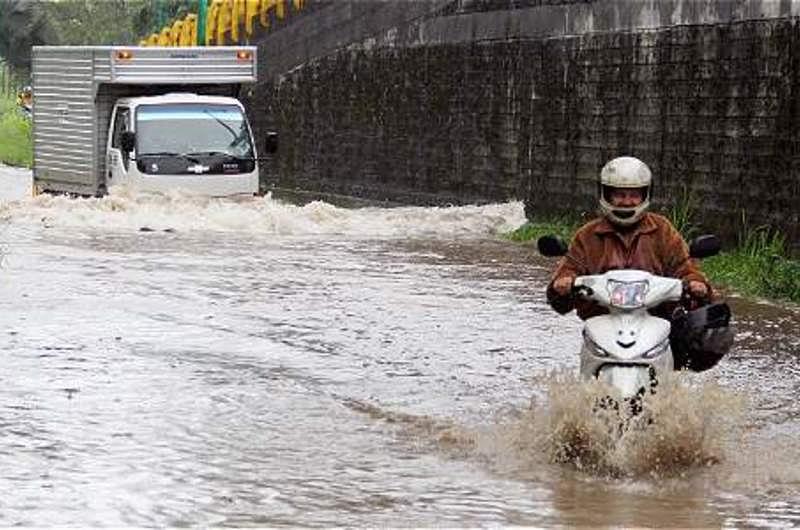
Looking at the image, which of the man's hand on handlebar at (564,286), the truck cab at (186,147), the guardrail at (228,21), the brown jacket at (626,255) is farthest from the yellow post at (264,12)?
the man's hand on handlebar at (564,286)

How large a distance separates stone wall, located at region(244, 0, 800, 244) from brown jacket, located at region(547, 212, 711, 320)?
895 cm

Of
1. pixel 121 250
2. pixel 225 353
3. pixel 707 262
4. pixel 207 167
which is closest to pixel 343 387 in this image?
pixel 225 353

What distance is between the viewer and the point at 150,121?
24859 mm

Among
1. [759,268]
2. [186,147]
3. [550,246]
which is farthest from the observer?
[186,147]

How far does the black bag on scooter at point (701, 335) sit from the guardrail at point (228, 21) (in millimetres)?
25508

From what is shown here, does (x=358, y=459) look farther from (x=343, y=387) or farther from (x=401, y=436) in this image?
(x=343, y=387)

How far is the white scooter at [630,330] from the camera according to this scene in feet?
28.7

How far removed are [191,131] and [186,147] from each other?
0.77ft

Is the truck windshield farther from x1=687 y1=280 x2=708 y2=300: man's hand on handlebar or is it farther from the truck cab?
x1=687 y1=280 x2=708 y2=300: man's hand on handlebar

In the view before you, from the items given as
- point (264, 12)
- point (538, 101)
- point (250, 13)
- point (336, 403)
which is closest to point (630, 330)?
point (336, 403)

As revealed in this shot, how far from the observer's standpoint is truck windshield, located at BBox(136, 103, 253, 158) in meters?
24.9

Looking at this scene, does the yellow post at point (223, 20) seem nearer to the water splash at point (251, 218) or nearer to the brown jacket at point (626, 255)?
the water splash at point (251, 218)

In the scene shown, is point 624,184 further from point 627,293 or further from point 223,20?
point 223,20

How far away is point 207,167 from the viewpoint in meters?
24.9
